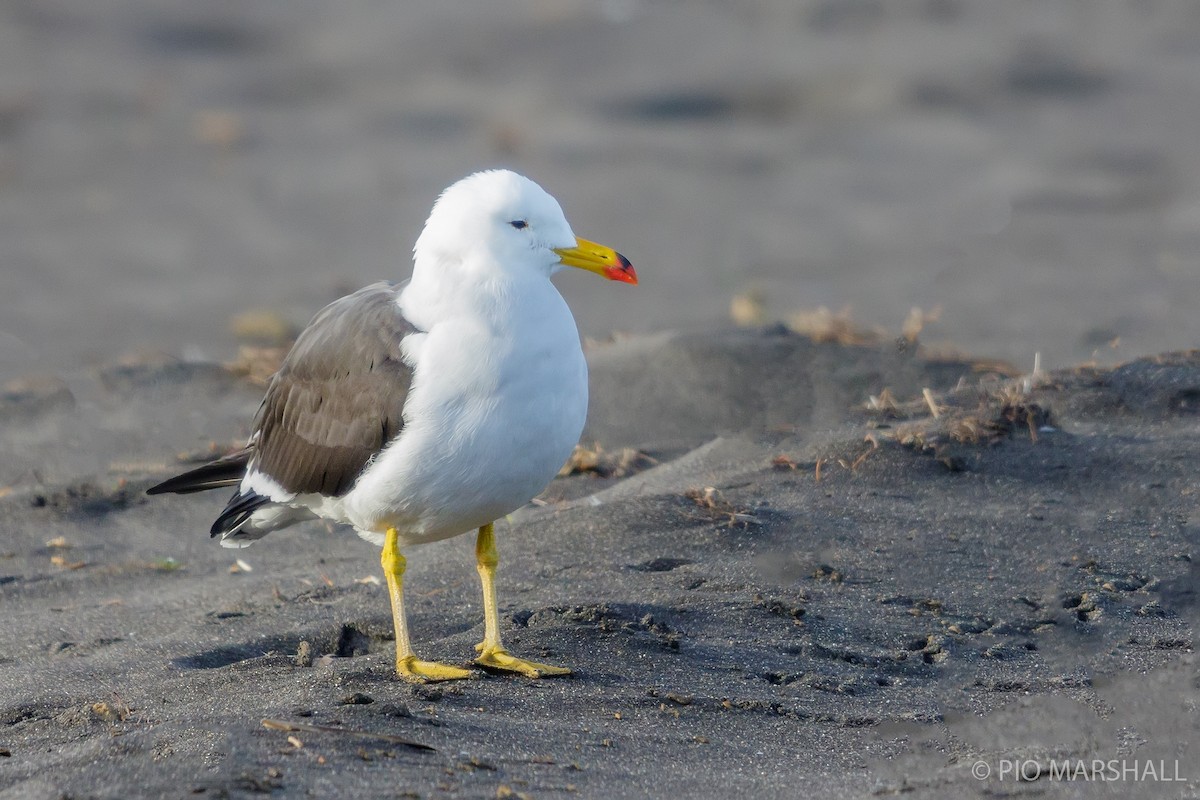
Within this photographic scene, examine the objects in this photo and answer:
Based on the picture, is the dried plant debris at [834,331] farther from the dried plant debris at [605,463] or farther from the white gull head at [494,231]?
the white gull head at [494,231]

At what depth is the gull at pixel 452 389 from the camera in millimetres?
4234

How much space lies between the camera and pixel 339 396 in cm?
462

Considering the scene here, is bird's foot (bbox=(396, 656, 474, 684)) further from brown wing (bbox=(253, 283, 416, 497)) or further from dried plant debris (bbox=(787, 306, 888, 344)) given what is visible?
dried plant debris (bbox=(787, 306, 888, 344))

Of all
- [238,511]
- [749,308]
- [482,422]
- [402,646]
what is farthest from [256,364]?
[482,422]

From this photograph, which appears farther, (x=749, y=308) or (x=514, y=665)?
(x=749, y=308)

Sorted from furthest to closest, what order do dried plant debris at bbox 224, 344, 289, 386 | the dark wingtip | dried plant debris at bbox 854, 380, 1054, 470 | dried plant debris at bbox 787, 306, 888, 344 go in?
1. dried plant debris at bbox 224, 344, 289, 386
2. dried plant debris at bbox 787, 306, 888, 344
3. dried plant debris at bbox 854, 380, 1054, 470
4. the dark wingtip

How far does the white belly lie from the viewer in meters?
4.21

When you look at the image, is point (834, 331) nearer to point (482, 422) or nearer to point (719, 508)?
point (719, 508)

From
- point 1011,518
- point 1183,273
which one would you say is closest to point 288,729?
point 1011,518

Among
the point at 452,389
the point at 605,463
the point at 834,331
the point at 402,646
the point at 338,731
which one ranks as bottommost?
the point at 338,731

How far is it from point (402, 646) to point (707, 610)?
1123 mm

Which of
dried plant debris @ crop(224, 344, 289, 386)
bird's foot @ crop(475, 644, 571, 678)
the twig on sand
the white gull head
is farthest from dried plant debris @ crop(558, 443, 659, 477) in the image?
the twig on sand

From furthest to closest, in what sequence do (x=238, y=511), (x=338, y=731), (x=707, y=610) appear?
(x=238, y=511), (x=707, y=610), (x=338, y=731)

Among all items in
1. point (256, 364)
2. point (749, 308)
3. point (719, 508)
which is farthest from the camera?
point (749, 308)
